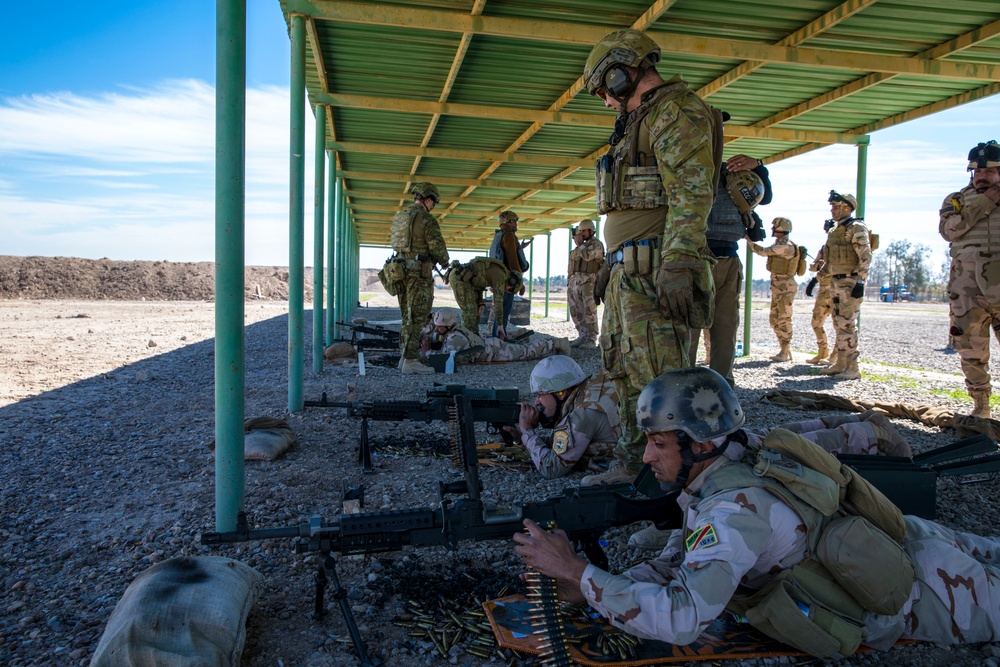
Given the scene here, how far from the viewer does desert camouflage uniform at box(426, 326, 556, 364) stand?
32.8 ft

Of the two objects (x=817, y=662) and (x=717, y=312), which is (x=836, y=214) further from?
(x=817, y=662)

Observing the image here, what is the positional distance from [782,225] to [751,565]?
33.2 ft

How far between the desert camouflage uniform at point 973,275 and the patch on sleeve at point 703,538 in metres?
5.26

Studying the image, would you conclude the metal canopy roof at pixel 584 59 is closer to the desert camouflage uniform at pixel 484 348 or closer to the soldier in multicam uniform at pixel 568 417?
the desert camouflage uniform at pixel 484 348

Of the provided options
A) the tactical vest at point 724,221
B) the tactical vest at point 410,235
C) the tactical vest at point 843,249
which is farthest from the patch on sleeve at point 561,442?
the tactical vest at point 843,249

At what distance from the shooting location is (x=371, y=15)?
20.1ft

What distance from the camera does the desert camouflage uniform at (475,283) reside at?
37.1 ft

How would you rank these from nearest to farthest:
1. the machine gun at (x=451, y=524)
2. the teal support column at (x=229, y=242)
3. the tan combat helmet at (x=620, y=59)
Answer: the machine gun at (x=451, y=524)
the teal support column at (x=229, y=242)
the tan combat helmet at (x=620, y=59)

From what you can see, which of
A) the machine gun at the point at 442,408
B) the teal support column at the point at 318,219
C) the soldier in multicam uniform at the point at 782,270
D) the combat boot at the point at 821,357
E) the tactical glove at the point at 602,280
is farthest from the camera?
the soldier in multicam uniform at the point at 782,270

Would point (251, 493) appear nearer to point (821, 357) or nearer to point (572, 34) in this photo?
point (572, 34)

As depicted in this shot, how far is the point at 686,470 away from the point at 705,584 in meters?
0.47

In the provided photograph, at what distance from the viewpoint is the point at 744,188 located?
5.62 meters

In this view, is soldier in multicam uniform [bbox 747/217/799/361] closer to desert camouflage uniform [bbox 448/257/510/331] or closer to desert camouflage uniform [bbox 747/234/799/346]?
desert camouflage uniform [bbox 747/234/799/346]

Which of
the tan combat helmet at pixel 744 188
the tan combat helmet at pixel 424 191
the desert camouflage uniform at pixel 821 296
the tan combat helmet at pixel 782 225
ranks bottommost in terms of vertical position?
the desert camouflage uniform at pixel 821 296
